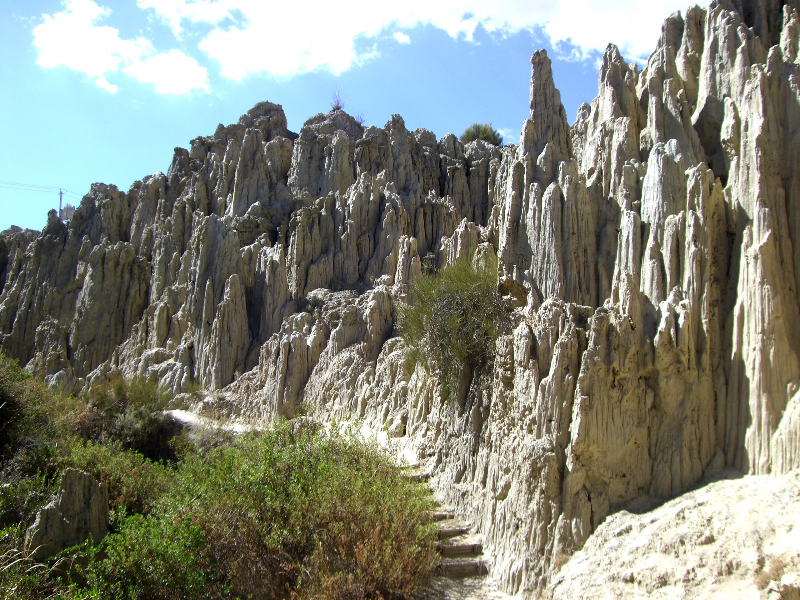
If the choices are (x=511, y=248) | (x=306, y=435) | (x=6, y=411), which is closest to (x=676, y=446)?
(x=511, y=248)

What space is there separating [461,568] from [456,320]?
698cm

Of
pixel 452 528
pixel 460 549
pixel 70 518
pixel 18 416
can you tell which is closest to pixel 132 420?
pixel 18 416

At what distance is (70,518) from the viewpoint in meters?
14.1

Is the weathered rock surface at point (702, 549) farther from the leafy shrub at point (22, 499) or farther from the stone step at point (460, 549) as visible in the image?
the leafy shrub at point (22, 499)

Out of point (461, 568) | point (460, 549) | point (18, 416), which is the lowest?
point (461, 568)

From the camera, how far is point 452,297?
18.7 metres

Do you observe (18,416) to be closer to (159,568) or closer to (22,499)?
(22,499)

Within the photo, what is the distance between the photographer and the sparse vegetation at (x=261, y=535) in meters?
11.6

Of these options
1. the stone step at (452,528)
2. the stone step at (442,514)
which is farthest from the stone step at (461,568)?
the stone step at (442,514)

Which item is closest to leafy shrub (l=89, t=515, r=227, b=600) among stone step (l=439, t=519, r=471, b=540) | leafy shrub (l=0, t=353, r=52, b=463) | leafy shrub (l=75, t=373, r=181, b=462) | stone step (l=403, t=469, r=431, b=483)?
stone step (l=439, t=519, r=471, b=540)

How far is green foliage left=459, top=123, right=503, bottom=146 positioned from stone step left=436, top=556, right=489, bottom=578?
40710 mm

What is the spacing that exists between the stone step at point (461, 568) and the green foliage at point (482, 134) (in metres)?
40.7

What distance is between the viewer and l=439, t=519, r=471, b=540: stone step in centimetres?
1470

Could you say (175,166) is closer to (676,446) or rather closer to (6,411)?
(6,411)
